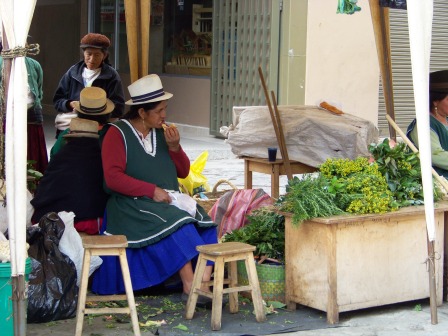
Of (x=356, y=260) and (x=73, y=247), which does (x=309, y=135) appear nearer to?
(x=356, y=260)

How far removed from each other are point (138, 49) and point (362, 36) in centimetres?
758

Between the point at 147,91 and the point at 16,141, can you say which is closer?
the point at 16,141

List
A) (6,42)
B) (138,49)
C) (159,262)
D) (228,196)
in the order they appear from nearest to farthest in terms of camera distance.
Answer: (6,42) < (159,262) < (138,49) < (228,196)

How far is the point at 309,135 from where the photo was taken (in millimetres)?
6980

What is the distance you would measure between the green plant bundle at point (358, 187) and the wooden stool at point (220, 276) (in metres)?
0.65

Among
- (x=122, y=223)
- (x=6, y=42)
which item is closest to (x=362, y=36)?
(x=122, y=223)

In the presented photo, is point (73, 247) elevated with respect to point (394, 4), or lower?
lower

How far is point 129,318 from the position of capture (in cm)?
507

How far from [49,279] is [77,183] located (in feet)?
2.76

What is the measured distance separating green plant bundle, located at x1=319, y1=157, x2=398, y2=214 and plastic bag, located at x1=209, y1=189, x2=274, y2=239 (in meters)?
1.00

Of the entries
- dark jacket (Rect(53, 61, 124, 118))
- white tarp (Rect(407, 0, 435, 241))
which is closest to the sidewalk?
white tarp (Rect(407, 0, 435, 241))

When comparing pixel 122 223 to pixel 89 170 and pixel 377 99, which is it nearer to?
pixel 89 170

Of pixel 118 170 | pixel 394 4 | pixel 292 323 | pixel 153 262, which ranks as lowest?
pixel 292 323

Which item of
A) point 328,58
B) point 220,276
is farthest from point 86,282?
point 328,58
